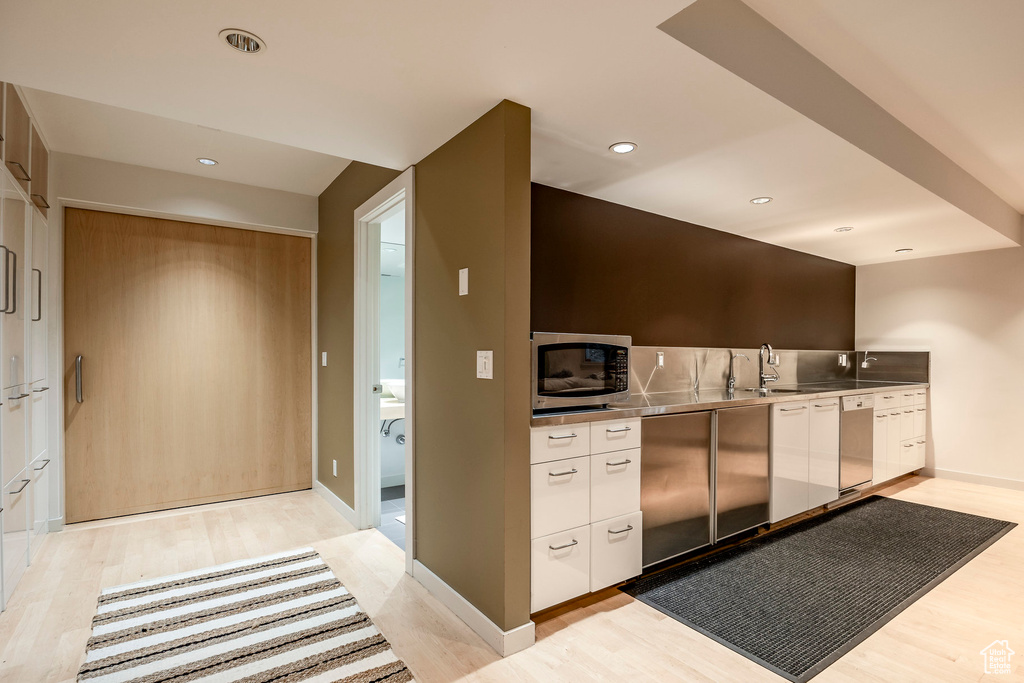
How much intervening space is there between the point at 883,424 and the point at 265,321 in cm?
514

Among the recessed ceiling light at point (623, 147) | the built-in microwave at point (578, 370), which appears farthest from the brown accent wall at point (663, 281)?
the recessed ceiling light at point (623, 147)

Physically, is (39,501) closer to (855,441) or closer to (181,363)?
(181,363)

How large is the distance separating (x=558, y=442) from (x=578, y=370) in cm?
40

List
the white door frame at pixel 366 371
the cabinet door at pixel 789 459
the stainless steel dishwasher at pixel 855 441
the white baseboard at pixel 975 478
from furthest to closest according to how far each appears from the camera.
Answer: the white baseboard at pixel 975 478, the stainless steel dishwasher at pixel 855 441, the white door frame at pixel 366 371, the cabinet door at pixel 789 459

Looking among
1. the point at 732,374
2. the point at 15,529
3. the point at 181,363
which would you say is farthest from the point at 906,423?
the point at 15,529

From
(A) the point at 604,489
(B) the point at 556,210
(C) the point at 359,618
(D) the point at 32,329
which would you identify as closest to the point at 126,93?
(D) the point at 32,329

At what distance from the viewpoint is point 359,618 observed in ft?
7.27

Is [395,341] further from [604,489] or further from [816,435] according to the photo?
[816,435]

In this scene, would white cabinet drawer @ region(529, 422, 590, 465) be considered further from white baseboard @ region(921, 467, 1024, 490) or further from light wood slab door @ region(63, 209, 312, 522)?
white baseboard @ region(921, 467, 1024, 490)

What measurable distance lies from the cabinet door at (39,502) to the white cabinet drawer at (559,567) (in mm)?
2878

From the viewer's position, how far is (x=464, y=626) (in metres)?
2.19

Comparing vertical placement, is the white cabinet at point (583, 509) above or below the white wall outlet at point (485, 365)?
below

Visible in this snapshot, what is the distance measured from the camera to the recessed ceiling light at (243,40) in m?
1.57

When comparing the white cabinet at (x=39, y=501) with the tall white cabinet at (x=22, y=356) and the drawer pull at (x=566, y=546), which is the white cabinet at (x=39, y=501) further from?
the drawer pull at (x=566, y=546)
